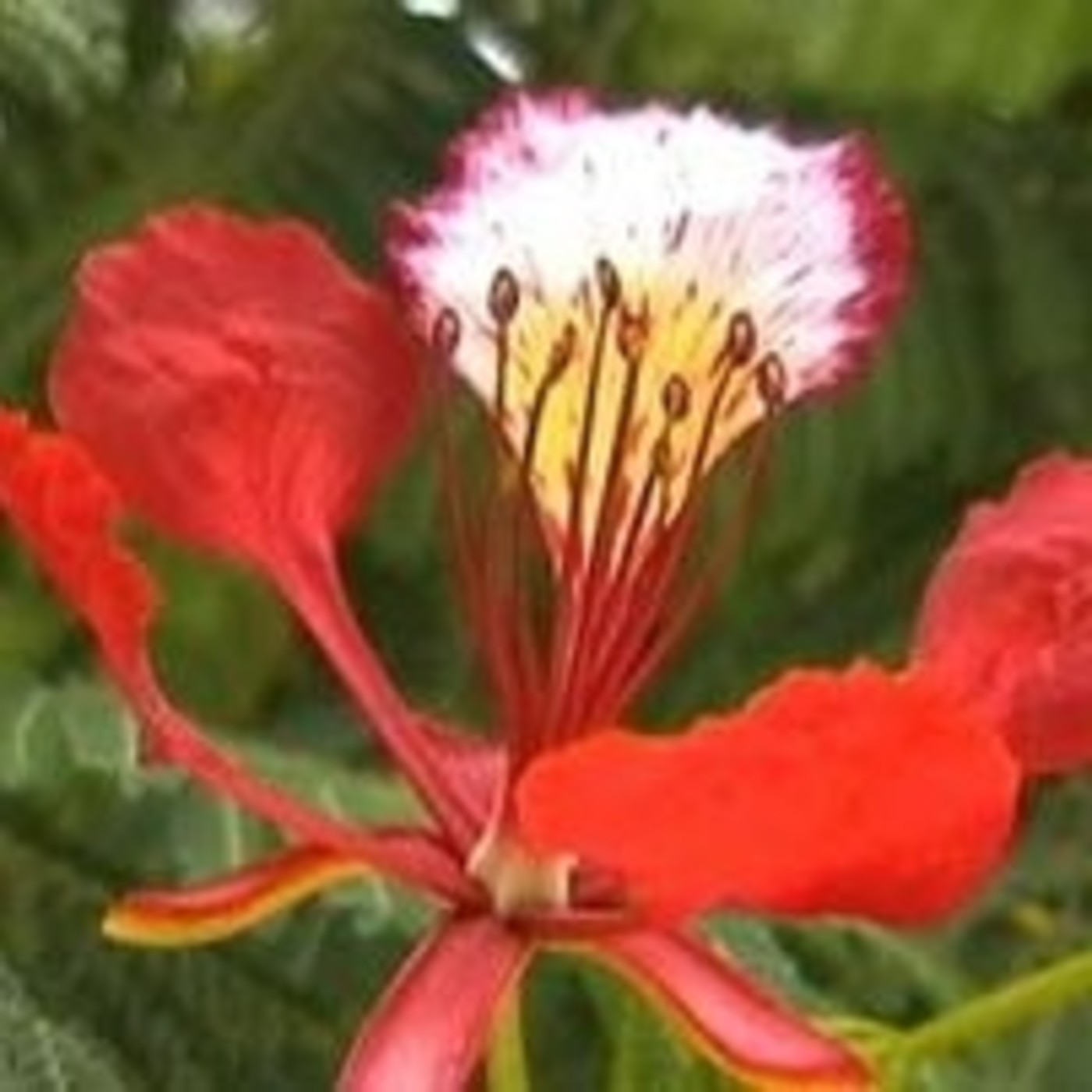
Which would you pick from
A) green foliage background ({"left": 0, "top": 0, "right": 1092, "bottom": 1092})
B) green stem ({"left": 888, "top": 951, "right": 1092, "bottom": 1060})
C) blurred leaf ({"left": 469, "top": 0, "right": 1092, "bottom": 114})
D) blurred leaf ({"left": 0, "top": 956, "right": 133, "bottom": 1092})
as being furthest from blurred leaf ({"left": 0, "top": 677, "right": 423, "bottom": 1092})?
blurred leaf ({"left": 469, "top": 0, "right": 1092, "bottom": 114})

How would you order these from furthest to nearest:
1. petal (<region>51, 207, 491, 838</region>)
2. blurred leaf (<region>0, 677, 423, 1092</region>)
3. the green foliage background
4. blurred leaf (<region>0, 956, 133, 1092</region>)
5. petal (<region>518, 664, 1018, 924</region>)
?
the green foliage background
blurred leaf (<region>0, 677, 423, 1092</region>)
blurred leaf (<region>0, 956, 133, 1092</region>)
petal (<region>51, 207, 491, 838</region>)
petal (<region>518, 664, 1018, 924</region>)

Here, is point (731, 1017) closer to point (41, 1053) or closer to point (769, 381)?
point (769, 381)

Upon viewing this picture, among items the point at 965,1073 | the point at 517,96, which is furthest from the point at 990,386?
the point at 517,96

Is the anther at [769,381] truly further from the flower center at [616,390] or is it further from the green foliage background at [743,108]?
the green foliage background at [743,108]

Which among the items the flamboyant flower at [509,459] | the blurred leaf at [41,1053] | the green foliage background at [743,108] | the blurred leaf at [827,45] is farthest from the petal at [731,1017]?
the blurred leaf at [827,45]

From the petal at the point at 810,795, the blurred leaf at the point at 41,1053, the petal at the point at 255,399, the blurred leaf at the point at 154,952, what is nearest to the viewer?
the petal at the point at 810,795

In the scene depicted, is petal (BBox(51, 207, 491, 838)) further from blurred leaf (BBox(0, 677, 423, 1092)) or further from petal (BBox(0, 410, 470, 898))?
blurred leaf (BBox(0, 677, 423, 1092))

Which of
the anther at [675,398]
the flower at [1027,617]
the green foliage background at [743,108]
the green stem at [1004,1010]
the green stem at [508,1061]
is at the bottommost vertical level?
the green foliage background at [743,108]
